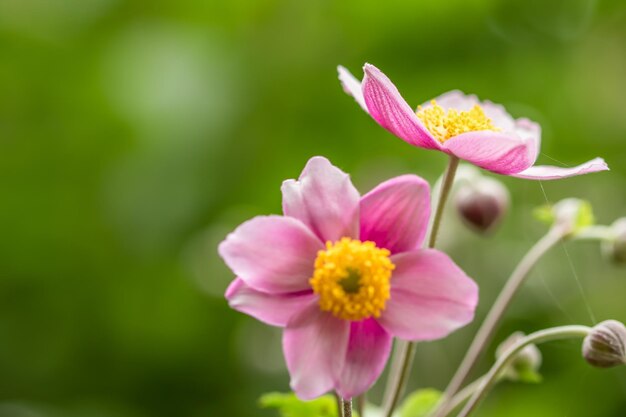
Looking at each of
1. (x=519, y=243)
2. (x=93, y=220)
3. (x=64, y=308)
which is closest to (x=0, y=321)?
(x=64, y=308)

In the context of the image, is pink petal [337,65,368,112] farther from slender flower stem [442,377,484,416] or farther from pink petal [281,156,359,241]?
slender flower stem [442,377,484,416]

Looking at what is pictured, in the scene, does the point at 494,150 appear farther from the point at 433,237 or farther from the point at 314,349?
the point at 314,349

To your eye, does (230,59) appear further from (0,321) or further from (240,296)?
(240,296)

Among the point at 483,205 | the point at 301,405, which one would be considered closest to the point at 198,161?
the point at 483,205

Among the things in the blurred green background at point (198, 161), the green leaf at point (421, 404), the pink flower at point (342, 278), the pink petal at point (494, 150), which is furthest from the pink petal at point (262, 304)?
the blurred green background at point (198, 161)

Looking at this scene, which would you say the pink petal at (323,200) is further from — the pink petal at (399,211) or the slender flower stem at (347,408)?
the slender flower stem at (347,408)

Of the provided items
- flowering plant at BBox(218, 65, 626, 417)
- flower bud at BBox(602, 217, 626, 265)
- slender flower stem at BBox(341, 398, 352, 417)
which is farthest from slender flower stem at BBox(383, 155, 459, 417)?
flower bud at BBox(602, 217, 626, 265)
